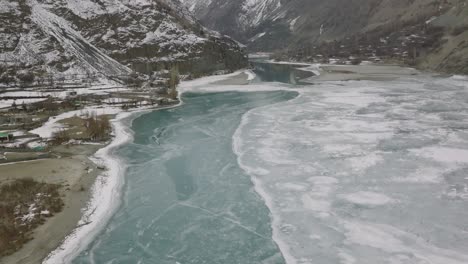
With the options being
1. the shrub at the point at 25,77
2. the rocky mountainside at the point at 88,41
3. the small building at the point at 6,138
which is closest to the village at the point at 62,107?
the small building at the point at 6,138

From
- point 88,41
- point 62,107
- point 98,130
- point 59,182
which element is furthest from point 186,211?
point 88,41

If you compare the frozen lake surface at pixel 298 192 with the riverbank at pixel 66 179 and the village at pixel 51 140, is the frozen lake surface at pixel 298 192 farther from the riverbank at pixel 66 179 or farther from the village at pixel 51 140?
the village at pixel 51 140

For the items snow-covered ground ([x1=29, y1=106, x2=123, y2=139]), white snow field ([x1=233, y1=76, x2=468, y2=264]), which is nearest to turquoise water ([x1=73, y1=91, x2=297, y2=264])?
white snow field ([x1=233, y1=76, x2=468, y2=264])

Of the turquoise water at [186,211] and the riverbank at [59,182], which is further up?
the riverbank at [59,182]

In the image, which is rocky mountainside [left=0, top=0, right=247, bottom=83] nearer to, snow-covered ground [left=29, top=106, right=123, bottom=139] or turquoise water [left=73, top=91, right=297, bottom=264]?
snow-covered ground [left=29, top=106, right=123, bottom=139]

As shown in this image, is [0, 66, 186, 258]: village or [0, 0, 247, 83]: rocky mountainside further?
[0, 0, 247, 83]: rocky mountainside

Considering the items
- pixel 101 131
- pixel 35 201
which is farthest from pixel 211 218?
pixel 101 131
